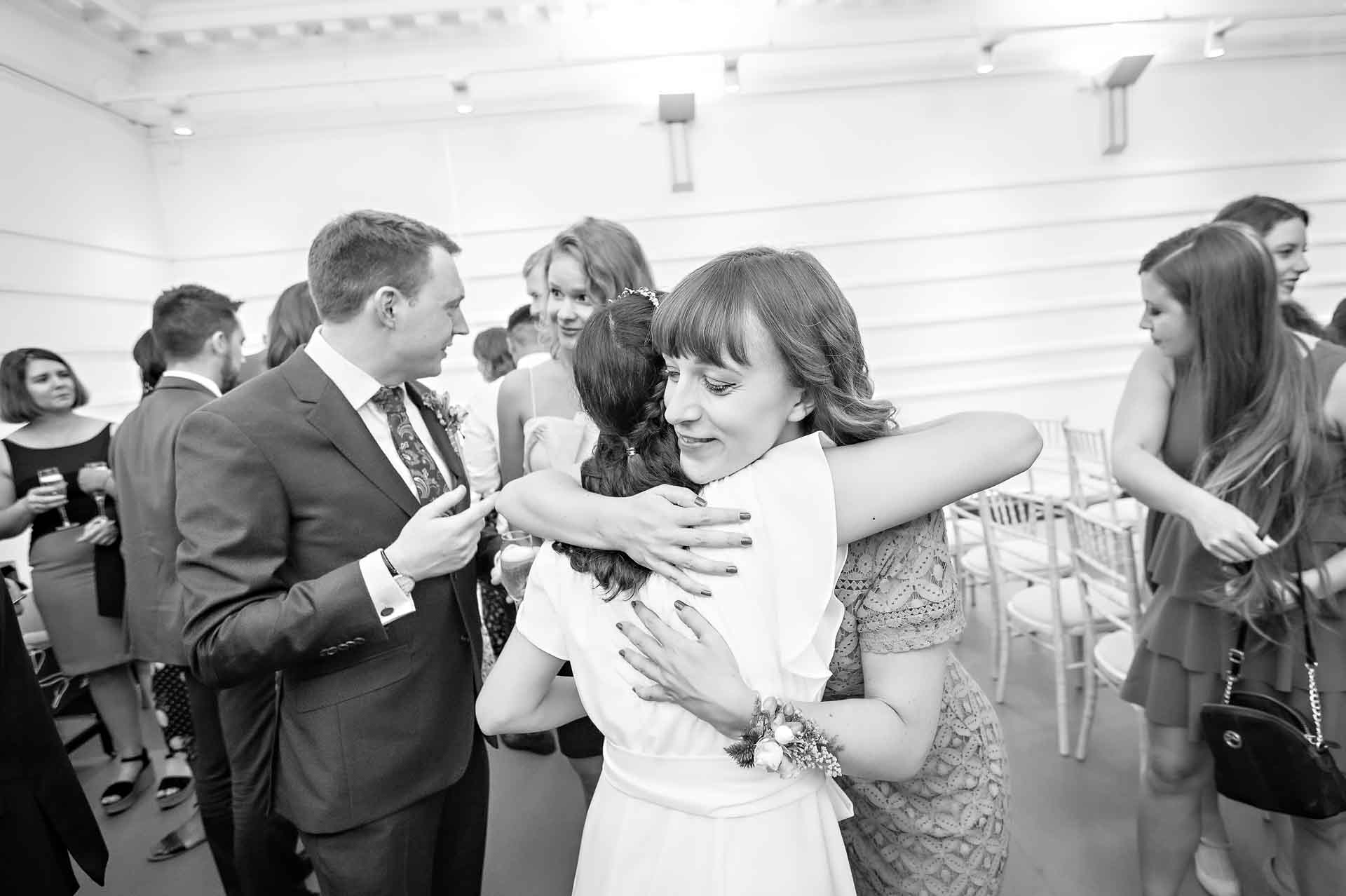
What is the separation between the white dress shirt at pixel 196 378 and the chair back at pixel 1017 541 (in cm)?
293

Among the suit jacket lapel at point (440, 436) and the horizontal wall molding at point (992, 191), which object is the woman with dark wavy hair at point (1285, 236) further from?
the horizontal wall molding at point (992, 191)

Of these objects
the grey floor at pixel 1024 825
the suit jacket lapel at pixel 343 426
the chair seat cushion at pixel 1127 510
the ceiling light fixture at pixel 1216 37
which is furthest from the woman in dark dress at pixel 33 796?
the ceiling light fixture at pixel 1216 37

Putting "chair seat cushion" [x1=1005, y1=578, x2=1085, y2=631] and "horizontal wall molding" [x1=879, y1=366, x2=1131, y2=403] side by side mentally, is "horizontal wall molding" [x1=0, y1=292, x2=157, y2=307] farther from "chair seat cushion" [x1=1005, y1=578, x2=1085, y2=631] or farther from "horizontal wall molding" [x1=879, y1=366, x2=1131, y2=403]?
"horizontal wall molding" [x1=879, y1=366, x2=1131, y2=403]

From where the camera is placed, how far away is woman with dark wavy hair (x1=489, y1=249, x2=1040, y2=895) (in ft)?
2.80

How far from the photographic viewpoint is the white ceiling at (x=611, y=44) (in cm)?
499

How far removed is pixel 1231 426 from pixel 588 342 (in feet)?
4.86

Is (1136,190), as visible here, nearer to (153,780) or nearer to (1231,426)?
(1231,426)

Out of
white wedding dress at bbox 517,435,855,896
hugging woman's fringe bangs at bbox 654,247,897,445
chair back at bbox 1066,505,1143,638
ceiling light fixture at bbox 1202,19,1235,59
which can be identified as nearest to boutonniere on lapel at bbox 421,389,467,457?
white wedding dress at bbox 517,435,855,896

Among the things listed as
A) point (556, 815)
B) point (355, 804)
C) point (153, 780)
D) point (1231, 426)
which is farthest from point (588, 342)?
point (153, 780)

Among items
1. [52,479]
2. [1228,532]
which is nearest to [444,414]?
[1228,532]

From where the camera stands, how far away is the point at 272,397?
127cm

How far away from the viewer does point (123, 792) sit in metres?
2.99

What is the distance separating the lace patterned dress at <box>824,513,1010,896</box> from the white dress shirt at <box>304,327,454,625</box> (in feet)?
2.38

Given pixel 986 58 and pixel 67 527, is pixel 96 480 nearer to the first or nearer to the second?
pixel 67 527
